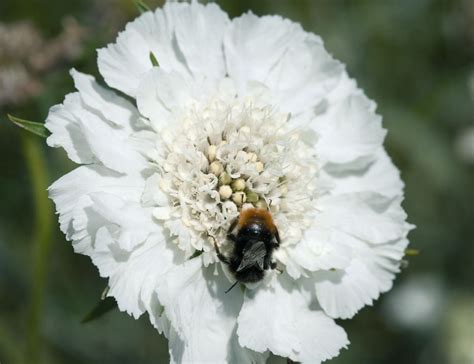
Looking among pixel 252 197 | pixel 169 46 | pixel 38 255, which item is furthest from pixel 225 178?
pixel 38 255

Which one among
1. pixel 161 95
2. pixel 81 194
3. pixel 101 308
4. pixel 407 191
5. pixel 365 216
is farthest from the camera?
pixel 407 191

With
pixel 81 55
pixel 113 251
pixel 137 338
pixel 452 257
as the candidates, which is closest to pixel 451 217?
→ pixel 452 257

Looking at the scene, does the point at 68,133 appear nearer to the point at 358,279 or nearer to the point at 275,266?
the point at 275,266

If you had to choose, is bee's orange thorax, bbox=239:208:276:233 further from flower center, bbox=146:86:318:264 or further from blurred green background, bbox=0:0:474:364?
blurred green background, bbox=0:0:474:364

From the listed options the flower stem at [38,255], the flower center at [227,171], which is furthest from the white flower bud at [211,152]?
the flower stem at [38,255]

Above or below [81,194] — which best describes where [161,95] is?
above

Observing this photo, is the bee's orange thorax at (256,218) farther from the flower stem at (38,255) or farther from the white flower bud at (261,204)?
the flower stem at (38,255)

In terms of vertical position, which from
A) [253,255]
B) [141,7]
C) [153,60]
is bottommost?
[253,255]
